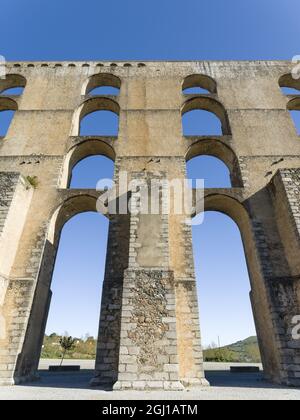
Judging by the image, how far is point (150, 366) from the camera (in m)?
7.37

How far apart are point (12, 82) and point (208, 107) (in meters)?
12.2

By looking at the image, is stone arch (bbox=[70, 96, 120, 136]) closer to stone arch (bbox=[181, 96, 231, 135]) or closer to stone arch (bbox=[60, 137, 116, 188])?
stone arch (bbox=[60, 137, 116, 188])

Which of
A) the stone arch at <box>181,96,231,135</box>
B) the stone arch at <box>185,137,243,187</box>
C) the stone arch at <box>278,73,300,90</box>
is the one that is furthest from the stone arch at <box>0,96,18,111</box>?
the stone arch at <box>278,73,300,90</box>

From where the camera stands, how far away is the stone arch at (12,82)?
58.7 ft

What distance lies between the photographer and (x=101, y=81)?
18.1m

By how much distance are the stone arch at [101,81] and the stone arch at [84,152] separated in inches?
193

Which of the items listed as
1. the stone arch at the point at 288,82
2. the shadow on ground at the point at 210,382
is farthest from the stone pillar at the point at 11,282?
the stone arch at the point at 288,82

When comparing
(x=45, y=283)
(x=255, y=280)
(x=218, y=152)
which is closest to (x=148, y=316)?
(x=45, y=283)

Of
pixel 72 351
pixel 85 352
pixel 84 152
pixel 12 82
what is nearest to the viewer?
pixel 84 152

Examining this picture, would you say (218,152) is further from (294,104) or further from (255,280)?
(255,280)

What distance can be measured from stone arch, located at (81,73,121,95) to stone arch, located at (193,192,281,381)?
994 centimetres
